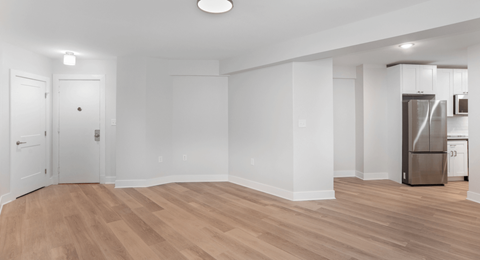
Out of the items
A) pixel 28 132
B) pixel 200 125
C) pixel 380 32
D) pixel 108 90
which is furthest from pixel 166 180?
Result: pixel 380 32

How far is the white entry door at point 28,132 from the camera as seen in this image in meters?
4.17

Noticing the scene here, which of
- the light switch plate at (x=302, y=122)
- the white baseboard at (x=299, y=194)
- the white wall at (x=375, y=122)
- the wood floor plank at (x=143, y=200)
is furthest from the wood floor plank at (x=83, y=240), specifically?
the white wall at (x=375, y=122)

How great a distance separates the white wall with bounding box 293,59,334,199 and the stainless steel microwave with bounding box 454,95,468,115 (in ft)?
11.5

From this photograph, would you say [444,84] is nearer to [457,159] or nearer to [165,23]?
[457,159]

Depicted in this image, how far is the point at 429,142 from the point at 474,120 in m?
1.07

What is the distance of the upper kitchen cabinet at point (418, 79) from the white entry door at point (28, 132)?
23.6ft

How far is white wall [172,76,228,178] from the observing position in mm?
5246

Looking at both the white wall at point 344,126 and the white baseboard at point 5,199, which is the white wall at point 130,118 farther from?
the white wall at point 344,126

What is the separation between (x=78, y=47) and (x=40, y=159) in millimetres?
2298

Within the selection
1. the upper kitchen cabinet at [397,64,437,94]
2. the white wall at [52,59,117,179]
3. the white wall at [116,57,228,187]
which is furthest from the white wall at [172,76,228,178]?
the upper kitchen cabinet at [397,64,437,94]

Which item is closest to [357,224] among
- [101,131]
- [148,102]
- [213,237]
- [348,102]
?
[213,237]

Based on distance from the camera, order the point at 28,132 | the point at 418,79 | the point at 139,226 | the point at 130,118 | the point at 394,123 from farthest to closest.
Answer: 1. the point at 394,123
2. the point at 418,79
3. the point at 130,118
4. the point at 28,132
5. the point at 139,226

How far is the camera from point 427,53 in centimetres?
452

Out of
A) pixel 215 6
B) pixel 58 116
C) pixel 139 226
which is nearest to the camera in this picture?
pixel 215 6
